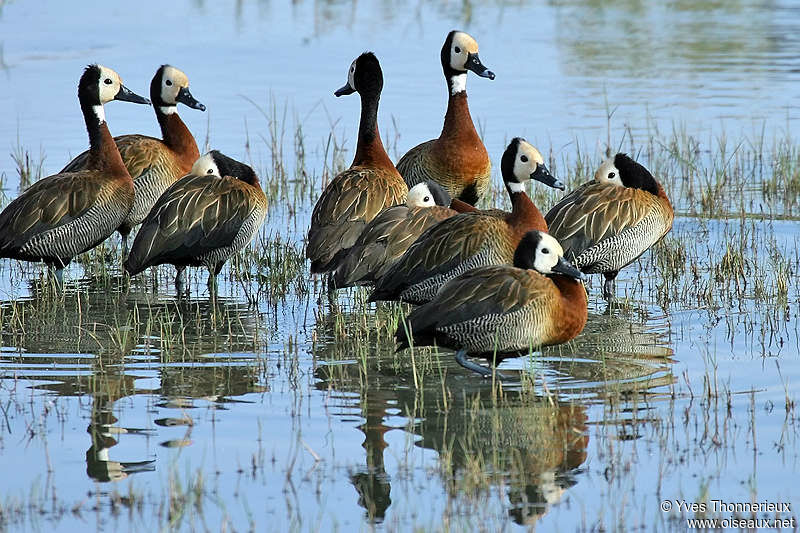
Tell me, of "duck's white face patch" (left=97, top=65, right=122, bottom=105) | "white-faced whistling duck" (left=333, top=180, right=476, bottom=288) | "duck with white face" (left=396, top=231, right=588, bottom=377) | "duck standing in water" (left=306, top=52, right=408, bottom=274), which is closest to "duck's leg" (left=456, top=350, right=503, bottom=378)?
"duck with white face" (left=396, top=231, right=588, bottom=377)

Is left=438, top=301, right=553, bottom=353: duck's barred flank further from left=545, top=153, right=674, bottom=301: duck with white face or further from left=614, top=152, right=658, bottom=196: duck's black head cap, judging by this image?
left=614, top=152, right=658, bottom=196: duck's black head cap

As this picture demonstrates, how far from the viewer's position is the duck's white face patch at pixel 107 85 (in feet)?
37.7

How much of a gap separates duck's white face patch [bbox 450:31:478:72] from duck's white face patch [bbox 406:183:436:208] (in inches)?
97.4

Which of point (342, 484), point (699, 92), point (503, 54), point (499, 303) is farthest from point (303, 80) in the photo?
point (342, 484)

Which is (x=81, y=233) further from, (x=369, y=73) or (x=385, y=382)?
(x=385, y=382)

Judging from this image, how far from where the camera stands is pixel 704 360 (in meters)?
7.99

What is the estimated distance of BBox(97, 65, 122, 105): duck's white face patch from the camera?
11.5 m

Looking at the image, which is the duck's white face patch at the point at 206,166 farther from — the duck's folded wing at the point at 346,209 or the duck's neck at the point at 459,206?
the duck's neck at the point at 459,206

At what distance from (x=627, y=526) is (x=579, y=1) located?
2341cm

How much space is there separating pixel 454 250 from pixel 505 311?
139cm

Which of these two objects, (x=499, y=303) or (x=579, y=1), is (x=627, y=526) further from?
(x=579, y=1)

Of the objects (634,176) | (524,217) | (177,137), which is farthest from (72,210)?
(634,176)

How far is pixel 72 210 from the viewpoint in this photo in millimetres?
10555

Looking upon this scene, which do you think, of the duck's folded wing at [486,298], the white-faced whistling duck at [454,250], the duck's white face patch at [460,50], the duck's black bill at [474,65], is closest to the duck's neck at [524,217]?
the white-faced whistling duck at [454,250]
